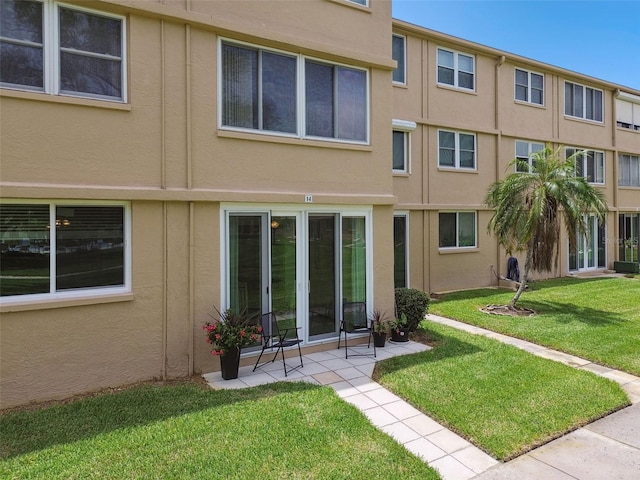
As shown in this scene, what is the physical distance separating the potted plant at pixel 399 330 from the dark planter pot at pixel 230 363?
3656 millimetres

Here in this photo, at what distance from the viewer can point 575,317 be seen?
36.7 ft

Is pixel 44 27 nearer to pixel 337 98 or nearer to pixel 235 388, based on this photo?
pixel 337 98

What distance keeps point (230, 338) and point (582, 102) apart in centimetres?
2096

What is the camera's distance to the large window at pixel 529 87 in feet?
57.4

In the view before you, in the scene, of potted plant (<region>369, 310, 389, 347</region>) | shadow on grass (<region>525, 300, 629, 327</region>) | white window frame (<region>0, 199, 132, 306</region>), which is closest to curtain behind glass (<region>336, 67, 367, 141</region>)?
potted plant (<region>369, 310, 389, 347</region>)

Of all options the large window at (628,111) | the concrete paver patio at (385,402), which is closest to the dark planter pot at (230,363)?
the concrete paver patio at (385,402)

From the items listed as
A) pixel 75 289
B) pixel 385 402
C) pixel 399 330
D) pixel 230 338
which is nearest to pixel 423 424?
pixel 385 402

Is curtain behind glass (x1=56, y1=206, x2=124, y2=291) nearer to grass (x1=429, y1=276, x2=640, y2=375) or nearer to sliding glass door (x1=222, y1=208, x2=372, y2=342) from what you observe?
sliding glass door (x1=222, y1=208, x2=372, y2=342)

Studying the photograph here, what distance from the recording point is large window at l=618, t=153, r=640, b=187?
21688 mm

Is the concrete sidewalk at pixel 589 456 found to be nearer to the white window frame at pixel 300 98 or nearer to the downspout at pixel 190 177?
the downspout at pixel 190 177

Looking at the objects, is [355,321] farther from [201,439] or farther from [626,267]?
[626,267]

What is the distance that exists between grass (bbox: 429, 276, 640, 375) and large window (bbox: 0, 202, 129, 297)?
870 cm

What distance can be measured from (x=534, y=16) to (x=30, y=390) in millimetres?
19068

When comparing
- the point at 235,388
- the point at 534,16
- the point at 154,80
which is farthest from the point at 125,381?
the point at 534,16
